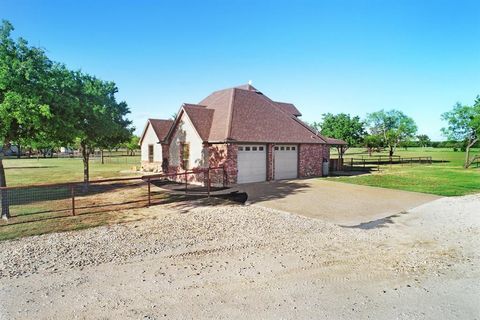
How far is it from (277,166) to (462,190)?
11288 millimetres

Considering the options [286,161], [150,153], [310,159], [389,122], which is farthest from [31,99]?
[389,122]

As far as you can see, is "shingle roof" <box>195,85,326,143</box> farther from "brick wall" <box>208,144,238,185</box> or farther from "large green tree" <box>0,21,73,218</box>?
"large green tree" <box>0,21,73,218</box>

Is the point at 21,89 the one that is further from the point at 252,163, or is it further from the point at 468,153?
the point at 468,153

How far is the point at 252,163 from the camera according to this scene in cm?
2008

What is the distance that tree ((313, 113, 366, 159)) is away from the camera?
44094 millimetres

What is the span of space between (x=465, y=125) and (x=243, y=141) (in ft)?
108

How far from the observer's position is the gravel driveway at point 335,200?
11.7 m

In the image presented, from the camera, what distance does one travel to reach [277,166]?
2156 cm

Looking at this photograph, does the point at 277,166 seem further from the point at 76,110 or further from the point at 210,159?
the point at 76,110

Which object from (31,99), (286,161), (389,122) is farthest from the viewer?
(389,122)

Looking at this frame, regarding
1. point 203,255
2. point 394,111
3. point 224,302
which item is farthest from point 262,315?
point 394,111

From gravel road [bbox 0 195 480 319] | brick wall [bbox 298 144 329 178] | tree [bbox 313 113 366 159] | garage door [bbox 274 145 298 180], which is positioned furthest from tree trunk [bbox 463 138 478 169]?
gravel road [bbox 0 195 480 319]

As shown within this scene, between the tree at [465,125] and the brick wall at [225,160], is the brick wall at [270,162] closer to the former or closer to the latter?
the brick wall at [225,160]

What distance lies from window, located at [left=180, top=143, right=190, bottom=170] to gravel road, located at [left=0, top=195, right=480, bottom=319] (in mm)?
11083
